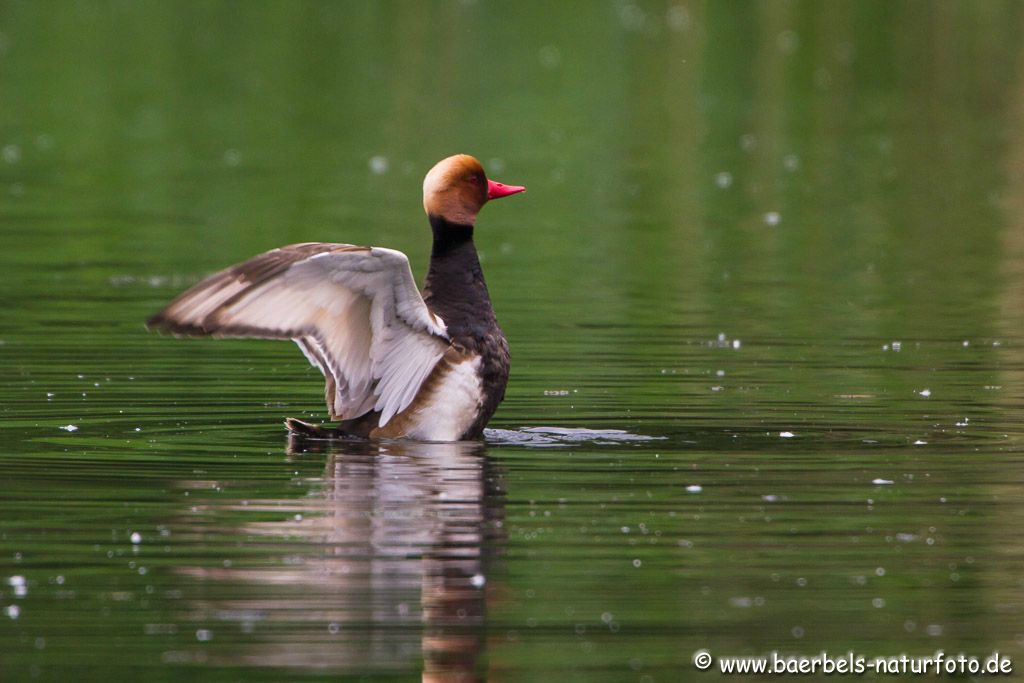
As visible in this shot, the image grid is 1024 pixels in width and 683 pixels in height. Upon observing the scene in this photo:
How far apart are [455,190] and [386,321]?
95cm

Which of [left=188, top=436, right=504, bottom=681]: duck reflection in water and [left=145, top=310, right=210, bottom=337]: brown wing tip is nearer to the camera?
[left=188, top=436, right=504, bottom=681]: duck reflection in water

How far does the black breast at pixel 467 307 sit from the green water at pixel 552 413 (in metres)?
0.32

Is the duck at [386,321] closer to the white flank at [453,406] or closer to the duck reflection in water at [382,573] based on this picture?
the white flank at [453,406]

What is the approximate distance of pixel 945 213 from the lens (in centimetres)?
2305

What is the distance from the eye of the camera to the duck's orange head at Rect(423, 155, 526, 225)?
35.0 feet

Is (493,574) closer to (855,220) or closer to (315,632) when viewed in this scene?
(315,632)

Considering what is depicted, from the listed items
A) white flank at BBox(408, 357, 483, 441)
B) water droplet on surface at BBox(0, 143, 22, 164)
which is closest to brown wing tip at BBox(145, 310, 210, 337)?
white flank at BBox(408, 357, 483, 441)

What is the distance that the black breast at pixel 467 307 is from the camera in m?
10.4

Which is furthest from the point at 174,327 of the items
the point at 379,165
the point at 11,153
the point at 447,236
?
the point at 11,153

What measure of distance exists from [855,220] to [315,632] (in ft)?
54.0

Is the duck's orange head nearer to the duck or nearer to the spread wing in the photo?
the duck

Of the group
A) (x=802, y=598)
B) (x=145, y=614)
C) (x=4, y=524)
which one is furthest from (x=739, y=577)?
(x=4, y=524)

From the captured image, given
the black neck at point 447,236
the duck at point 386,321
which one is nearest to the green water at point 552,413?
the duck at point 386,321

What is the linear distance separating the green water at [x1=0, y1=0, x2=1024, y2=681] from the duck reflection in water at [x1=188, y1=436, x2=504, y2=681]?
0.02 m
